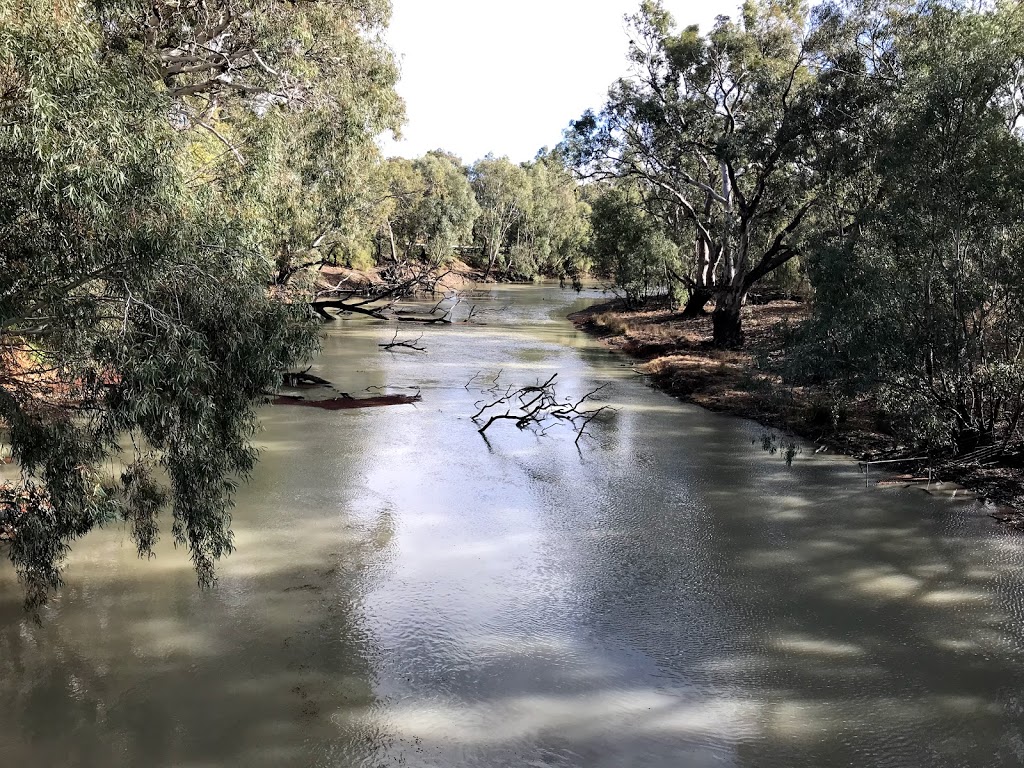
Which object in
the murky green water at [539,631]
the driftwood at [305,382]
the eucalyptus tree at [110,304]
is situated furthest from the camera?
the driftwood at [305,382]

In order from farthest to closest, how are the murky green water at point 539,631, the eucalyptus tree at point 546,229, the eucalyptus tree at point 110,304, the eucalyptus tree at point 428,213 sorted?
the eucalyptus tree at point 546,229 → the eucalyptus tree at point 428,213 → the murky green water at point 539,631 → the eucalyptus tree at point 110,304

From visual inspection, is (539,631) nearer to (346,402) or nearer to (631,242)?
(346,402)

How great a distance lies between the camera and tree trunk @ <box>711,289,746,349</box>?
20359 millimetres

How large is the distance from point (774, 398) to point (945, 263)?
12.8ft

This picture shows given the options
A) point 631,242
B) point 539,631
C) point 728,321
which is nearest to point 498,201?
point 631,242

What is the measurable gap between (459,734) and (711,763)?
4.90ft

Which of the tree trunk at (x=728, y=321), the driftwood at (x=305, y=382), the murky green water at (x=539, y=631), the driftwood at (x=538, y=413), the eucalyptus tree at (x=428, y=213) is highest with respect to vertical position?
the eucalyptus tree at (x=428, y=213)

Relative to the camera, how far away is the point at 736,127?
19172 mm

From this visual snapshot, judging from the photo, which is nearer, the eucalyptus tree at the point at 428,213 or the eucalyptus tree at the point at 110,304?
the eucalyptus tree at the point at 110,304

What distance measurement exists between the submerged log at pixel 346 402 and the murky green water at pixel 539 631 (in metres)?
3.51

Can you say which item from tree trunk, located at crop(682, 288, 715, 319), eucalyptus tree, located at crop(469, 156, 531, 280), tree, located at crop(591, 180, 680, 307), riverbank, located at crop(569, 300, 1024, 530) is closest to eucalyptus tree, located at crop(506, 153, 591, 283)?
eucalyptus tree, located at crop(469, 156, 531, 280)

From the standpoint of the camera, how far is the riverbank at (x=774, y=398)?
967 centimetres

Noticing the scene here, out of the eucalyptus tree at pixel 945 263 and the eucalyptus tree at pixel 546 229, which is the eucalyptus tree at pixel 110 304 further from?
the eucalyptus tree at pixel 546 229

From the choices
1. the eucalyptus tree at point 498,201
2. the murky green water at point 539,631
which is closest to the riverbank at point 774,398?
the murky green water at point 539,631
